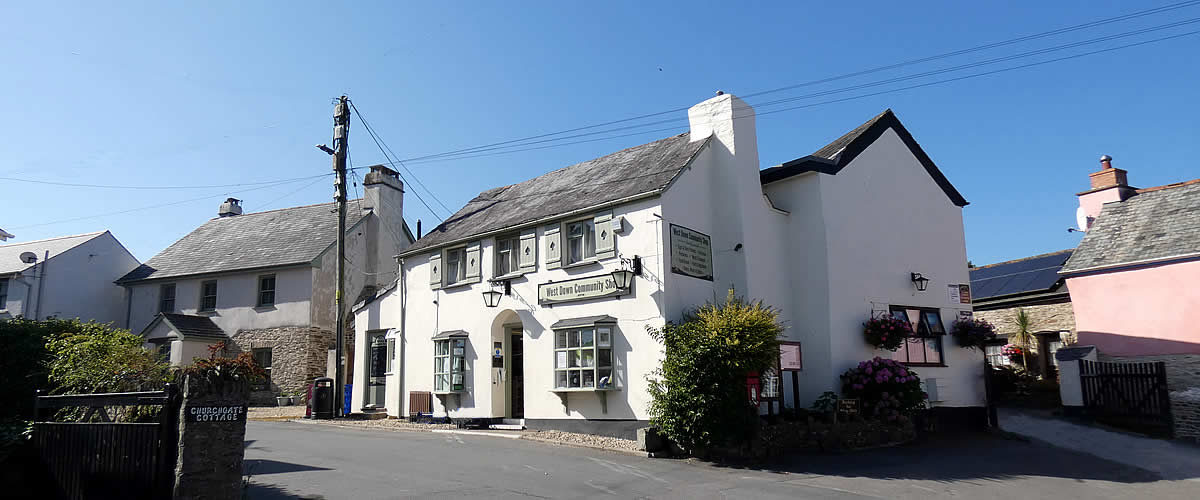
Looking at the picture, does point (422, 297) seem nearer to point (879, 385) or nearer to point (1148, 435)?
point (879, 385)

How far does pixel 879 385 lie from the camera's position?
16219 millimetres

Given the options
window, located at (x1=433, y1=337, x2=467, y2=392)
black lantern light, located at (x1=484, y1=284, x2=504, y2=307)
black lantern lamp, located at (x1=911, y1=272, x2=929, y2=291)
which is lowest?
window, located at (x1=433, y1=337, x2=467, y2=392)

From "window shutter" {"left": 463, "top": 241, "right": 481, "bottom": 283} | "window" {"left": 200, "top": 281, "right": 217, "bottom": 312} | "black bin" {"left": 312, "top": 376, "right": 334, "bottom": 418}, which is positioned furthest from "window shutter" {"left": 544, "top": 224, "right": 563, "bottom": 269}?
"window" {"left": 200, "top": 281, "right": 217, "bottom": 312}

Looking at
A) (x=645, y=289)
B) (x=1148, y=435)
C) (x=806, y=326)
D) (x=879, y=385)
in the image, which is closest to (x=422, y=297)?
(x=645, y=289)

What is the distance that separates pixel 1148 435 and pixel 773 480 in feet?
34.6

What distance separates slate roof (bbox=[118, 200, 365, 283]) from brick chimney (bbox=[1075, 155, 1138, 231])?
26.2 meters

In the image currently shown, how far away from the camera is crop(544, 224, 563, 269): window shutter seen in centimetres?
1769

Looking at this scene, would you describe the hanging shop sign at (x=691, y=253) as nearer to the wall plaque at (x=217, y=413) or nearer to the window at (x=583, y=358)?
the window at (x=583, y=358)

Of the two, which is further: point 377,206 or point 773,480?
point 377,206

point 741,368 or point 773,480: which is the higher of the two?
point 741,368

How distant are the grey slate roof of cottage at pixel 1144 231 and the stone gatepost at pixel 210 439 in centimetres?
2150

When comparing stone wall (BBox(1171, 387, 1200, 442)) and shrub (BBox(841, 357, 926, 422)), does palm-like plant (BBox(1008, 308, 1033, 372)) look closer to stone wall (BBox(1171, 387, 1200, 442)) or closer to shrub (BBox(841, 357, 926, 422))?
stone wall (BBox(1171, 387, 1200, 442))

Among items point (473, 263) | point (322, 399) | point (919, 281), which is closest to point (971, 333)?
point (919, 281)

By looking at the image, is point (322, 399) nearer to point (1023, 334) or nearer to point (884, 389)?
point (884, 389)
